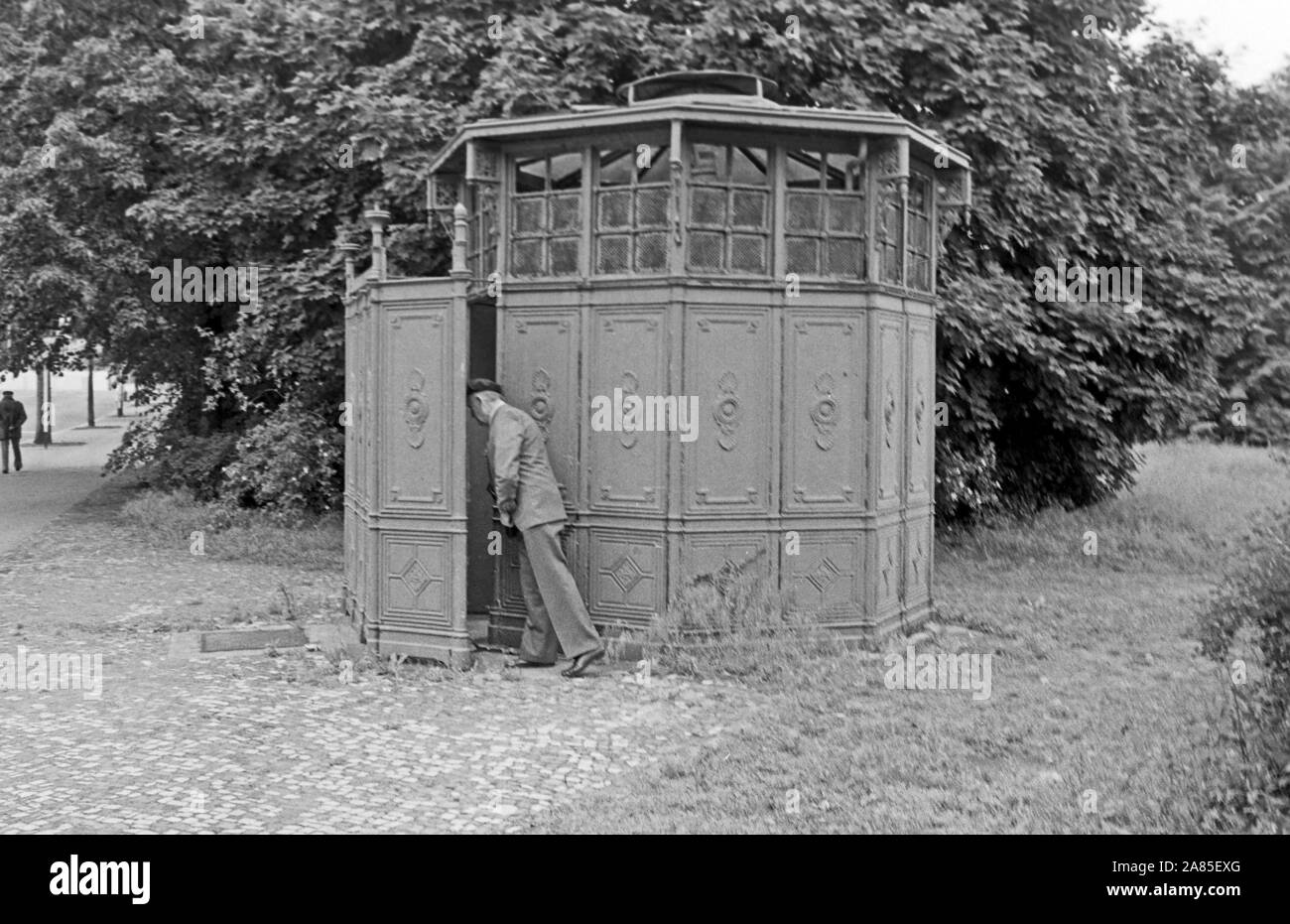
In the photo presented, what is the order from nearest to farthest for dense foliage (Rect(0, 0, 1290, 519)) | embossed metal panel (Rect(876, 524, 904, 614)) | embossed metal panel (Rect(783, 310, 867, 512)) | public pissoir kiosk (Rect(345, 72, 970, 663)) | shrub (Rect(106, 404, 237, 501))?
Answer: public pissoir kiosk (Rect(345, 72, 970, 663)), embossed metal panel (Rect(783, 310, 867, 512)), embossed metal panel (Rect(876, 524, 904, 614)), dense foliage (Rect(0, 0, 1290, 519)), shrub (Rect(106, 404, 237, 501))

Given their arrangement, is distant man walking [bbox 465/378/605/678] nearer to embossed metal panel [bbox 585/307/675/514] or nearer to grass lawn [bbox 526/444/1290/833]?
embossed metal panel [bbox 585/307/675/514]

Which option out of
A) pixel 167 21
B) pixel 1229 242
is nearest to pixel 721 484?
pixel 167 21

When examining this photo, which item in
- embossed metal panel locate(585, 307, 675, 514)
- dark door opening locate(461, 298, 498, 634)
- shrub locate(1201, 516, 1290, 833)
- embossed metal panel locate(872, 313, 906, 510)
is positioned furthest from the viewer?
dark door opening locate(461, 298, 498, 634)

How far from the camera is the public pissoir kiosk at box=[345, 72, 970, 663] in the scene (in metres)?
10.6

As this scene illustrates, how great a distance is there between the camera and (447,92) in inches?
662

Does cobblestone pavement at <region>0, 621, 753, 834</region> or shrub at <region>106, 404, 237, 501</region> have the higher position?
shrub at <region>106, 404, 237, 501</region>

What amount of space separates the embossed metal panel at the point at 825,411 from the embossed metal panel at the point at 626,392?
103 cm

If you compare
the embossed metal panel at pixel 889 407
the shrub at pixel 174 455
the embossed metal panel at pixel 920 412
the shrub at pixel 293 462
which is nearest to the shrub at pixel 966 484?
the embossed metal panel at pixel 920 412

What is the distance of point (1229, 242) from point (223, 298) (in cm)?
2770

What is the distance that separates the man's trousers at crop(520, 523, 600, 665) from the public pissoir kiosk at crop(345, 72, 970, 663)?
0.51 meters

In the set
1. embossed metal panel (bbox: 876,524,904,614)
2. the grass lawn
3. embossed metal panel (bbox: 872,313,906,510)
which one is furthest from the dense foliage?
embossed metal panel (bbox: 876,524,904,614)

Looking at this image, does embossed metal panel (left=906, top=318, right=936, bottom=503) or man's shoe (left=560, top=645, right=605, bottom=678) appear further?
embossed metal panel (left=906, top=318, right=936, bottom=503)

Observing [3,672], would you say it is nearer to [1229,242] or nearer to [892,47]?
[892,47]

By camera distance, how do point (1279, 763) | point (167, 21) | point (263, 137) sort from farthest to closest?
point (167, 21)
point (263, 137)
point (1279, 763)
